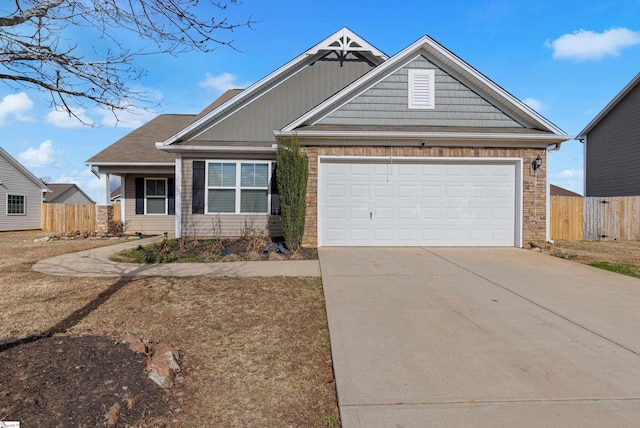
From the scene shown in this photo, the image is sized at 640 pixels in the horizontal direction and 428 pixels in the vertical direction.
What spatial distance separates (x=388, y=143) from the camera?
9938 mm

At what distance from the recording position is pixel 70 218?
19969 mm

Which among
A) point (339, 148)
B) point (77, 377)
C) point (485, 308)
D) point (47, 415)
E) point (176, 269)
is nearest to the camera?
point (47, 415)

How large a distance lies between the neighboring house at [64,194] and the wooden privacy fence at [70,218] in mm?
20043

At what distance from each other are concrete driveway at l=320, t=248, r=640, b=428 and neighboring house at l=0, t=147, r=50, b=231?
71.6 ft

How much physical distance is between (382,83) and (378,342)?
821 cm

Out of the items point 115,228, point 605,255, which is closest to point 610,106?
point 605,255

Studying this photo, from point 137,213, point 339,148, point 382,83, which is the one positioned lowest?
point 137,213

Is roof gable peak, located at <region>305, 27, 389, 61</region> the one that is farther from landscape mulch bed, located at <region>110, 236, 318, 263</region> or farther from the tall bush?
landscape mulch bed, located at <region>110, 236, 318, 263</region>

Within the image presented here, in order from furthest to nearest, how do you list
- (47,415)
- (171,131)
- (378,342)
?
1. (171,131)
2. (378,342)
3. (47,415)

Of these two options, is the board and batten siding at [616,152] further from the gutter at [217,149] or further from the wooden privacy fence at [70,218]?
the wooden privacy fence at [70,218]

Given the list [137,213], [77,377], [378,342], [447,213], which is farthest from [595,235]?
[137,213]

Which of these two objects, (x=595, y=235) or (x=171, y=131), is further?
(x=171, y=131)

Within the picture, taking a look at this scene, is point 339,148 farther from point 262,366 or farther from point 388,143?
point 262,366

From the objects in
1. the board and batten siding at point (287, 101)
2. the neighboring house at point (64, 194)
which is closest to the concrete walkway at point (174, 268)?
the board and batten siding at point (287, 101)
